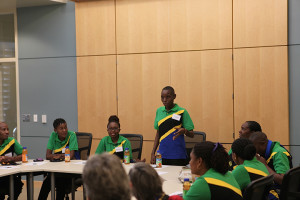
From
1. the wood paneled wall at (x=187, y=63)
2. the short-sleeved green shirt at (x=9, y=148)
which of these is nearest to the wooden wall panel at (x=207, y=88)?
the wood paneled wall at (x=187, y=63)

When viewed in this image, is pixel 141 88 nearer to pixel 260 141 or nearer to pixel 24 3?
pixel 24 3

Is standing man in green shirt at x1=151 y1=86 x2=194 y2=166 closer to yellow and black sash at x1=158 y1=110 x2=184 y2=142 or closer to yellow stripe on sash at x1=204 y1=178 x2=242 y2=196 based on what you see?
yellow and black sash at x1=158 y1=110 x2=184 y2=142

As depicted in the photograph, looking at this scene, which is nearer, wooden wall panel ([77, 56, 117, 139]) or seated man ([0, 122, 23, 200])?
seated man ([0, 122, 23, 200])

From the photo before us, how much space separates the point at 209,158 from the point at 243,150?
2.00ft

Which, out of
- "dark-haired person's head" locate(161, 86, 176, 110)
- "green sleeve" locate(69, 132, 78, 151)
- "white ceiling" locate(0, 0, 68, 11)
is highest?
"white ceiling" locate(0, 0, 68, 11)

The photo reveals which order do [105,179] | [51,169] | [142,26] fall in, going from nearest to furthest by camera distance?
[105,179], [51,169], [142,26]

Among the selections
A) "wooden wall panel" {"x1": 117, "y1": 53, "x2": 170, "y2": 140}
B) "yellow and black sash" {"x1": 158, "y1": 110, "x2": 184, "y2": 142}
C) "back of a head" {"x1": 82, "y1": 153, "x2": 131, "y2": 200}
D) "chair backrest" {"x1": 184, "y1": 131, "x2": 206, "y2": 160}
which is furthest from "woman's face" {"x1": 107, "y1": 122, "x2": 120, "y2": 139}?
"back of a head" {"x1": 82, "y1": 153, "x2": 131, "y2": 200}

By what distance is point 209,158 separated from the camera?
317 cm

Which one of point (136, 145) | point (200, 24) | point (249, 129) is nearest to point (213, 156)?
point (249, 129)

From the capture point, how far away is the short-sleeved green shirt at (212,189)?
9.71 ft

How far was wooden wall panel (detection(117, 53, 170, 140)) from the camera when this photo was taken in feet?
22.5

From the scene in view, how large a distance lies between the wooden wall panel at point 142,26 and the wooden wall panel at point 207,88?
0.39 metres

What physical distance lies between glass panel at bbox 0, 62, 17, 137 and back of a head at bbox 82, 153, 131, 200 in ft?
21.7

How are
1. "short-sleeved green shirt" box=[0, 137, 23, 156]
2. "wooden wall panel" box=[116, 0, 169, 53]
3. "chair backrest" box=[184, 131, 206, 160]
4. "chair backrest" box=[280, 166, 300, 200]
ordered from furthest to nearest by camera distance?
"wooden wall panel" box=[116, 0, 169, 53], "chair backrest" box=[184, 131, 206, 160], "short-sleeved green shirt" box=[0, 137, 23, 156], "chair backrest" box=[280, 166, 300, 200]
